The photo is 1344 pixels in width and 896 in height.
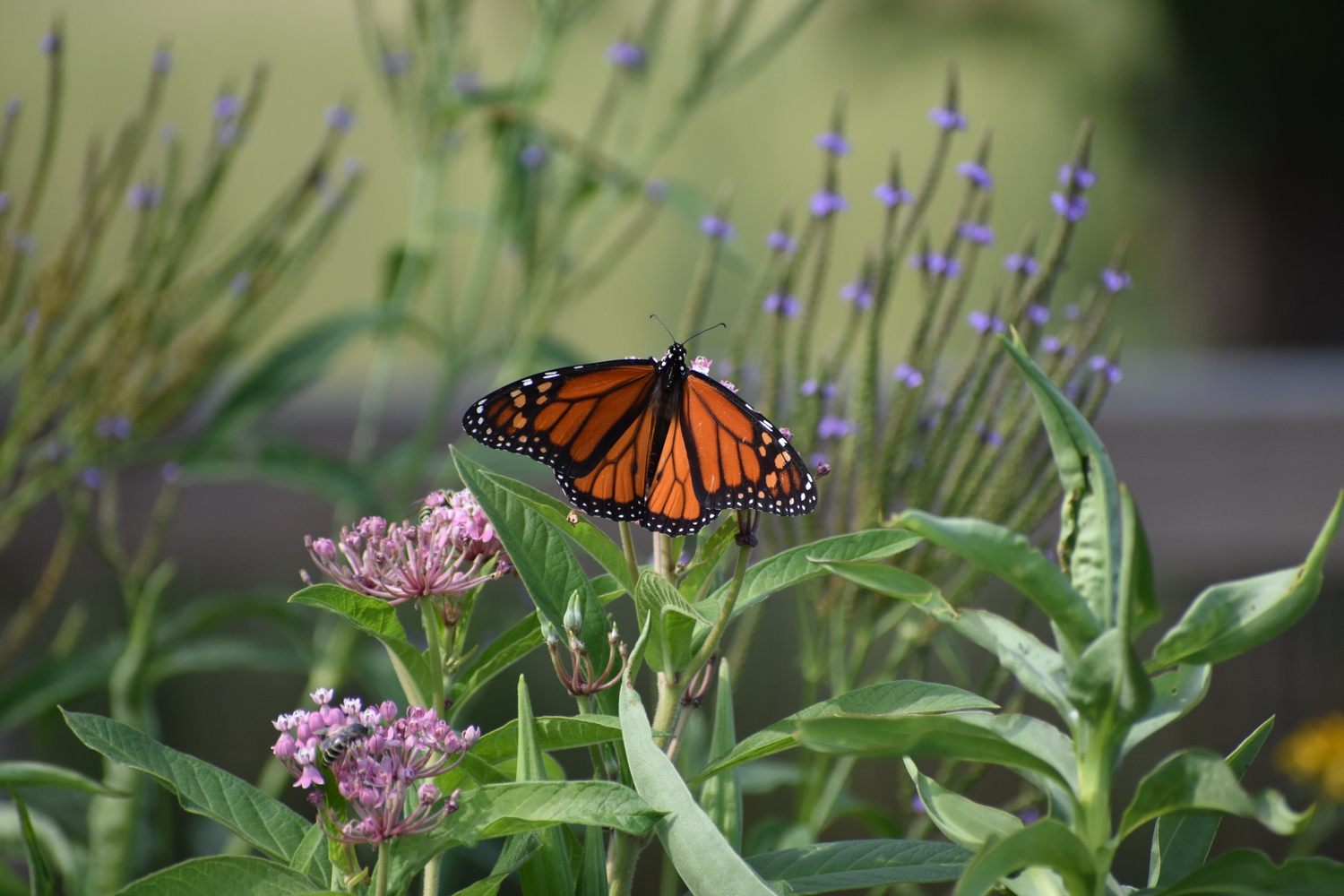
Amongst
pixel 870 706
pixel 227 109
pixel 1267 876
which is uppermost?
pixel 227 109

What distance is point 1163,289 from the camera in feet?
7.64

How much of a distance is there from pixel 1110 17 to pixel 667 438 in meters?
2.00

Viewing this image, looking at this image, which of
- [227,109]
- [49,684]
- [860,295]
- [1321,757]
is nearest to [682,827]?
[860,295]

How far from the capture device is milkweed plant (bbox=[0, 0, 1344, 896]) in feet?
1.57

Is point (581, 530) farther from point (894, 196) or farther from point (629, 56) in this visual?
point (629, 56)

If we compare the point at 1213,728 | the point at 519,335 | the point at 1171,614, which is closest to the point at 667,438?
the point at 519,335

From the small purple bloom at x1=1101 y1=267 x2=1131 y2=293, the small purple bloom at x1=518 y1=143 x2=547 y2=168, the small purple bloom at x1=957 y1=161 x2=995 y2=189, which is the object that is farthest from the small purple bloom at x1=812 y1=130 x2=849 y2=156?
the small purple bloom at x1=518 y1=143 x2=547 y2=168

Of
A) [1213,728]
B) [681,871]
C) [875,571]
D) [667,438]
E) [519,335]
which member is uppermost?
[519,335]

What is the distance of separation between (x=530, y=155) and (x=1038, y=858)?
1.02 m

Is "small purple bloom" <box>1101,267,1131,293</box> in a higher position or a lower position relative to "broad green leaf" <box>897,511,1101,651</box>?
higher

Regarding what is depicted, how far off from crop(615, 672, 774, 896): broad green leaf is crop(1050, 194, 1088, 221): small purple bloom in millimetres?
563

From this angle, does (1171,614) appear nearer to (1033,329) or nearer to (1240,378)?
(1240,378)

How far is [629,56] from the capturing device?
1.40 metres

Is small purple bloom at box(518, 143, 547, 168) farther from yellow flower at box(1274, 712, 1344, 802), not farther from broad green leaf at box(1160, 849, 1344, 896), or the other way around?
yellow flower at box(1274, 712, 1344, 802)
